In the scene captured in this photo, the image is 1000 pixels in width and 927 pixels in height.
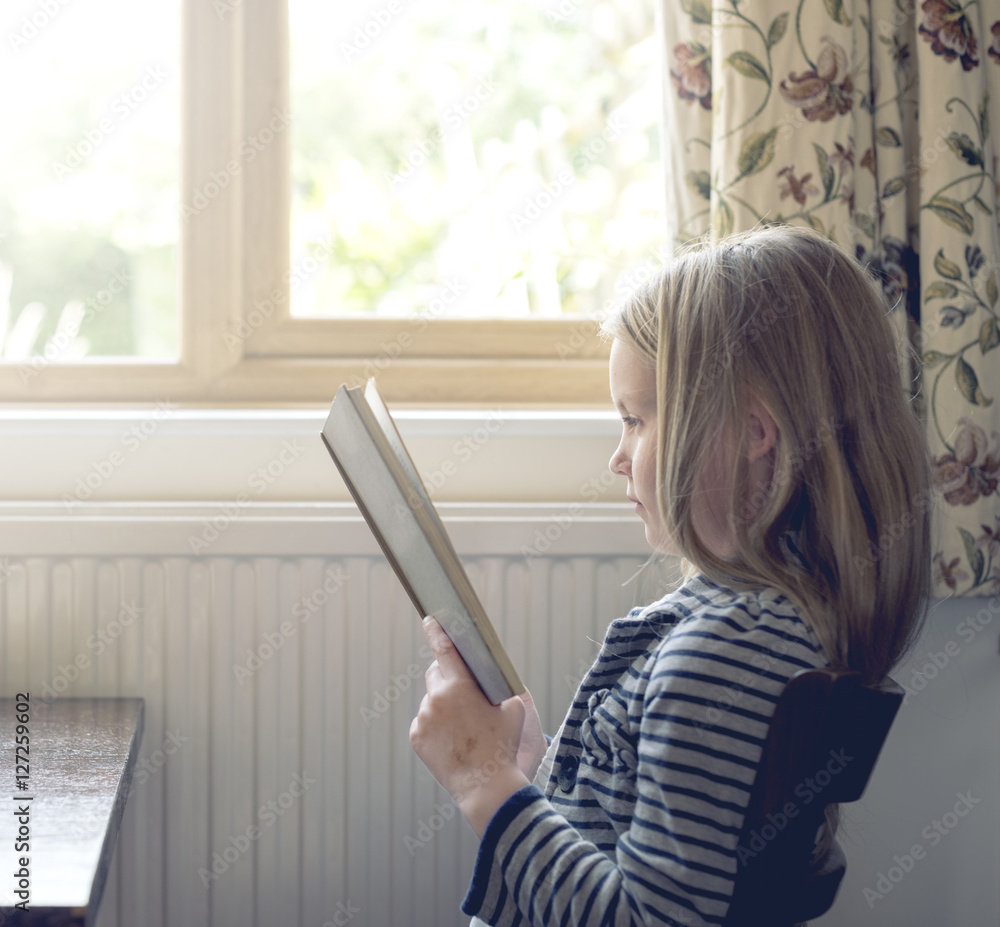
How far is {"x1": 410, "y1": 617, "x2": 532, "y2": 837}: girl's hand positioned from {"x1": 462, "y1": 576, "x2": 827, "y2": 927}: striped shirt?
2 cm

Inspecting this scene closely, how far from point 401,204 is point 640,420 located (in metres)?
0.82

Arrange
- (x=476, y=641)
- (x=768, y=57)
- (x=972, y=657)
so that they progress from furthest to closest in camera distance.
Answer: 1. (x=972, y=657)
2. (x=768, y=57)
3. (x=476, y=641)

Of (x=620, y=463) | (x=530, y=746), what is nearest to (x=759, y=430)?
(x=620, y=463)

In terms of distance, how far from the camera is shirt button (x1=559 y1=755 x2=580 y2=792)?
770mm

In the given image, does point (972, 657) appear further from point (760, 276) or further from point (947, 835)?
point (760, 276)

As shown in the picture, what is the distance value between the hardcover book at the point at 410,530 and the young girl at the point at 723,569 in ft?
0.17

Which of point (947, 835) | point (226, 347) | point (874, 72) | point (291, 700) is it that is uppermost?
point (874, 72)

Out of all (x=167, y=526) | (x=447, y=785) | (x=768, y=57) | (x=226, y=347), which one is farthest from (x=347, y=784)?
(x=768, y=57)

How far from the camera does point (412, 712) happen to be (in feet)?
3.93

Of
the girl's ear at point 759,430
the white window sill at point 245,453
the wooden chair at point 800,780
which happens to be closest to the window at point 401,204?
the white window sill at point 245,453

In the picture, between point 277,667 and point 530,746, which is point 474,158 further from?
point 530,746

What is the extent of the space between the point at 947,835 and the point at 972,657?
0.25 meters

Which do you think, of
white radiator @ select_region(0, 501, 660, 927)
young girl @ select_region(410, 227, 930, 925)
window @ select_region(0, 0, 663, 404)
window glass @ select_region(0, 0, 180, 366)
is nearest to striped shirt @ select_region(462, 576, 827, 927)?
young girl @ select_region(410, 227, 930, 925)

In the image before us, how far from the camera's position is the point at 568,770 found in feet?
2.54
